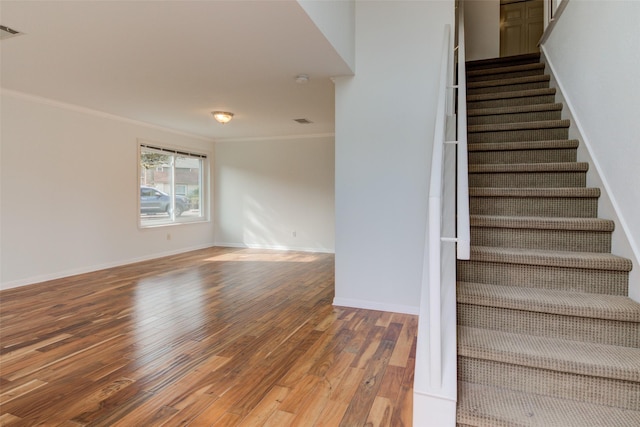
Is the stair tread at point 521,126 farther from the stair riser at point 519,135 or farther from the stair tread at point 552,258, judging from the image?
the stair tread at point 552,258

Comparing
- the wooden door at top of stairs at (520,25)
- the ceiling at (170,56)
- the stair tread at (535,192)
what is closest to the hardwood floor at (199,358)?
the stair tread at (535,192)

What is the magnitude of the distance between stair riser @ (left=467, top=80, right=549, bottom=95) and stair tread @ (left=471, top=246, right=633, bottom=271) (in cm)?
198

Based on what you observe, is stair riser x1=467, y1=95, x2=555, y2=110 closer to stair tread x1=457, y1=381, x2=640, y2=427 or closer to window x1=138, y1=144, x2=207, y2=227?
stair tread x1=457, y1=381, x2=640, y2=427

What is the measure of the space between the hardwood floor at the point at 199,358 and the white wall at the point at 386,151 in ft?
1.14

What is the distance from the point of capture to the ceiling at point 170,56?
7.30 feet

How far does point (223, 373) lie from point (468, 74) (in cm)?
371

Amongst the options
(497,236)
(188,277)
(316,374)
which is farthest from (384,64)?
(188,277)

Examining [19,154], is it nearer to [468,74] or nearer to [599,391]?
[468,74]

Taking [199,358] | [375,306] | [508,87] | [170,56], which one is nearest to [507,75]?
[508,87]

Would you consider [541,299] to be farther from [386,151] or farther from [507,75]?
[507,75]

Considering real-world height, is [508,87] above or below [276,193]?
above

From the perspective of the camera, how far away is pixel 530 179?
2.40m

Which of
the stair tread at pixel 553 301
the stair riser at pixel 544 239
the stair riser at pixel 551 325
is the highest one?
the stair riser at pixel 544 239

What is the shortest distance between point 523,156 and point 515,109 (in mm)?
576
